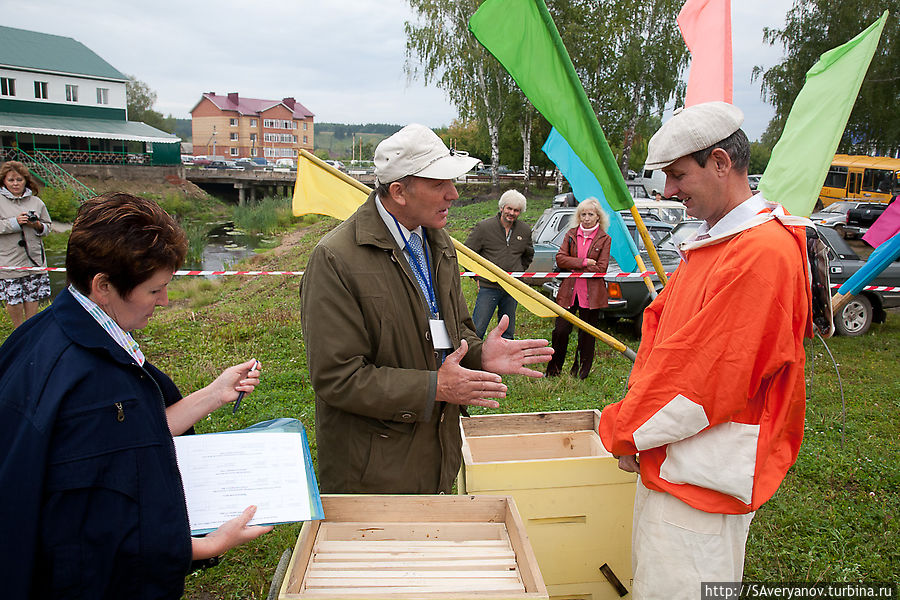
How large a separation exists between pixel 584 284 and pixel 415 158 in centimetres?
516

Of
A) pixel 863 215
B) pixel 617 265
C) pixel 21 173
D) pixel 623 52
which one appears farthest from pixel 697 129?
pixel 623 52

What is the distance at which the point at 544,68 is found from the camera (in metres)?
2.95

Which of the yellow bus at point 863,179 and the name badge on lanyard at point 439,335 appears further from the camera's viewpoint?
the yellow bus at point 863,179

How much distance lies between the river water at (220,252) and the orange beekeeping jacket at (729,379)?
16113 mm

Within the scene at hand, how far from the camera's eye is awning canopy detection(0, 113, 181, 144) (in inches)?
1539

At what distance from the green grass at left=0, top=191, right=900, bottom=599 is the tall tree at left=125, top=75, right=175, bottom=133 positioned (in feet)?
229

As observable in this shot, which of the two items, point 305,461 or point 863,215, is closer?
point 305,461

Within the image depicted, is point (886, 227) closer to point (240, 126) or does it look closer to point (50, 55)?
point (50, 55)

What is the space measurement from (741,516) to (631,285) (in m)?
6.96

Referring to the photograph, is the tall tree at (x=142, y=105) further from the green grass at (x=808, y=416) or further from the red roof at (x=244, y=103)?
Answer: the green grass at (x=808, y=416)

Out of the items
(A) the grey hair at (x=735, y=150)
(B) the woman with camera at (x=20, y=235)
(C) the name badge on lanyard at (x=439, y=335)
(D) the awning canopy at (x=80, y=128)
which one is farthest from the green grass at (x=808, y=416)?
(D) the awning canopy at (x=80, y=128)

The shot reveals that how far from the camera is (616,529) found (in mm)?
2844

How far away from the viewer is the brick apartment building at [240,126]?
89.4 meters

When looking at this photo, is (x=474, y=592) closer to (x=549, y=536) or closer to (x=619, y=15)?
(x=549, y=536)
